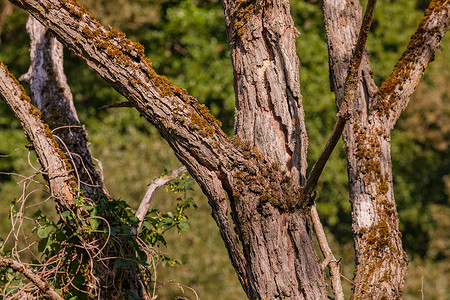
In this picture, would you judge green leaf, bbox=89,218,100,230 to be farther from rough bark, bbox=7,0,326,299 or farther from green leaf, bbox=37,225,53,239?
rough bark, bbox=7,0,326,299

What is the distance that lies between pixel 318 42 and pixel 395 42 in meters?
1.50

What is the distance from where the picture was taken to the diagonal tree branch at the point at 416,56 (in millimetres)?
2941

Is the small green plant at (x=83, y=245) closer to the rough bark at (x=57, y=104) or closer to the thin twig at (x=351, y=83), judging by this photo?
the rough bark at (x=57, y=104)

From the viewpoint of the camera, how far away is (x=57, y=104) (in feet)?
11.0

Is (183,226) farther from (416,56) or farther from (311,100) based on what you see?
(311,100)

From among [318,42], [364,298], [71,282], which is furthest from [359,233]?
[318,42]

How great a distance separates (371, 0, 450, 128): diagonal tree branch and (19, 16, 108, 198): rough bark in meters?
1.71

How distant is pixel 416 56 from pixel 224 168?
1.44m

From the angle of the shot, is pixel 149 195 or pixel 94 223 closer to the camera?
pixel 94 223

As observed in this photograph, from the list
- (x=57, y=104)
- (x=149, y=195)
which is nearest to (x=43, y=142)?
(x=57, y=104)

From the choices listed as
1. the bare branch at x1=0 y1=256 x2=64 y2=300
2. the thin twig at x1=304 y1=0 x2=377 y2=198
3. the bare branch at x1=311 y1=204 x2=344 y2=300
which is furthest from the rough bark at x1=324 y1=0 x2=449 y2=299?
the bare branch at x1=0 y1=256 x2=64 y2=300

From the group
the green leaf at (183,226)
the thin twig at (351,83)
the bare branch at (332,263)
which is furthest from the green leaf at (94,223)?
the thin twig at (351,83)

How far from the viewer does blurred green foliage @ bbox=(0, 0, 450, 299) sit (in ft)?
28.3

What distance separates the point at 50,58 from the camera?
355cm
